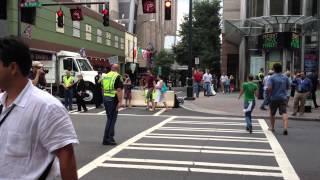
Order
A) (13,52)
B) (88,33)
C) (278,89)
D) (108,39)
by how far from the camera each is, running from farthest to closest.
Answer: (108,39), (88,33), (278,89), (13,52)

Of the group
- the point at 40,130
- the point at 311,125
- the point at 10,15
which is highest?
the point at 10,15

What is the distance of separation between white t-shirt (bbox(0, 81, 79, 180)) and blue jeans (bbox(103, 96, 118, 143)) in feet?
28.2

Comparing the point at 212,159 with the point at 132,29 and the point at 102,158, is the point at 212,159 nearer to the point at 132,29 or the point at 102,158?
the point at 102,158

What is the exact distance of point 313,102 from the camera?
79.6 feet

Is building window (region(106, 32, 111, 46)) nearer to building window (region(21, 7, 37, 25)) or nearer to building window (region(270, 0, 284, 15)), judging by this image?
building window (region(21, 7, 37, 25))

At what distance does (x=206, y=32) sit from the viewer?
65250mm

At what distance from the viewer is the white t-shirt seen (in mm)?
2943

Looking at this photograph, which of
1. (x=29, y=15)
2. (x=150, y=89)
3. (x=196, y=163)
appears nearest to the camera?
(x=196, y=163)

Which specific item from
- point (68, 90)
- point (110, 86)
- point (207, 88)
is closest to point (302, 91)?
point (68, 90)

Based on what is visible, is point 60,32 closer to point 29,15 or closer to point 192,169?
point 29,15

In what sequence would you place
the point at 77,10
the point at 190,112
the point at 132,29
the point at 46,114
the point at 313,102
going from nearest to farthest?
the point at 46,114
the point at 190,112
the point at 313,102
the point at 77,10
the point at 132,29

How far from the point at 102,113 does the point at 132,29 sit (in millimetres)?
74499

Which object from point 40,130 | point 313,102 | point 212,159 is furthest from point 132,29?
point 40,130

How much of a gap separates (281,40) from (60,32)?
1788 cm
